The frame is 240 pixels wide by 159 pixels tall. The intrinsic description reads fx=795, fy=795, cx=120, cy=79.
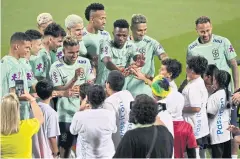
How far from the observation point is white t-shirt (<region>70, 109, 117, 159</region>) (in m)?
7.16

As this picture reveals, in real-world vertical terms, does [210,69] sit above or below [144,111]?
above

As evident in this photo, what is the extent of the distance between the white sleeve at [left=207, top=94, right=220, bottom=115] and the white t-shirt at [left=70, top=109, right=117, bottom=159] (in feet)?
4.91

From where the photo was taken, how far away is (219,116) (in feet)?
27.9

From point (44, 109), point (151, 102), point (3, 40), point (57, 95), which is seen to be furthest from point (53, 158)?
point (3, 40)

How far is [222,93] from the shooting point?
27.5 ft

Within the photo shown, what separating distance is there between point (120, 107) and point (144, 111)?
1.59 meters

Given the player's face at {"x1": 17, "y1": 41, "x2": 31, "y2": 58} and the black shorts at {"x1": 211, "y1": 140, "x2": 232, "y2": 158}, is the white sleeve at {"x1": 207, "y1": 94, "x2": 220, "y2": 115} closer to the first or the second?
the black shorts at {"x1": 211, "y1": 140, "x2": 232, "y2": 158}

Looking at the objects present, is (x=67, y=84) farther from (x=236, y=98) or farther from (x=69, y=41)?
(x=236, y=98)

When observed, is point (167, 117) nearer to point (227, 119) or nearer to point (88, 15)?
point (227, 119)

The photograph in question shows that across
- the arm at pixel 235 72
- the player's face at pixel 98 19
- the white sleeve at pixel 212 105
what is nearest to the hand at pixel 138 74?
the player's face at pixel 98 19

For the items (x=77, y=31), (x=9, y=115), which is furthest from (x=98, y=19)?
(x=9, y=115)

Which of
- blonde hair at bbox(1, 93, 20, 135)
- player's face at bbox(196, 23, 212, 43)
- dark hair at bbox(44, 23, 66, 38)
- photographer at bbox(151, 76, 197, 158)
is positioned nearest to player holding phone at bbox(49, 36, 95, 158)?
dark hair at bbox(44, 23, 66, 38)

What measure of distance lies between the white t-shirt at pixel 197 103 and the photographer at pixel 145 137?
1.98 meters

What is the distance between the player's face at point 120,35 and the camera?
368 inches
